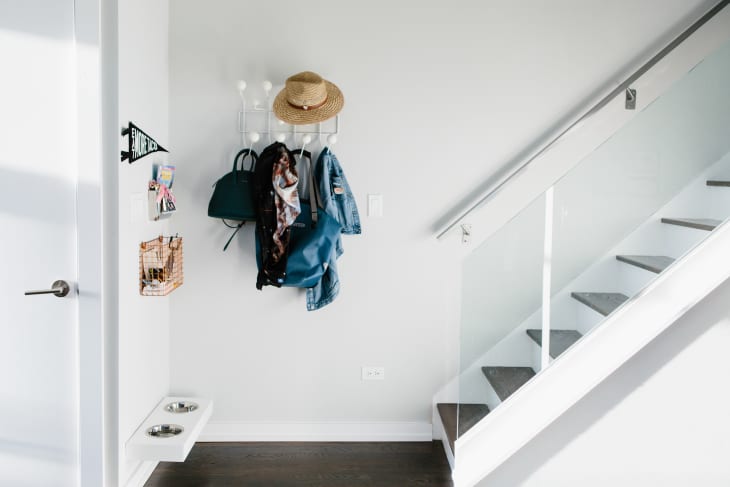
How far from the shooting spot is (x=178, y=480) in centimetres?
257

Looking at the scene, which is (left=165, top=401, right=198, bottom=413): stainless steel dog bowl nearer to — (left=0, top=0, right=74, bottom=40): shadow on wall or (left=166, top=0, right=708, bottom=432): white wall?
(left=166, top=0, right=708, bottom=432): white wall

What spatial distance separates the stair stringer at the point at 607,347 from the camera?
1395 mm

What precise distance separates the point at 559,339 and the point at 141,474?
6.10 ft

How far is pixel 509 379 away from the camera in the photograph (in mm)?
1999

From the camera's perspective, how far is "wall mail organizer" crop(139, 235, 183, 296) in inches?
98.3

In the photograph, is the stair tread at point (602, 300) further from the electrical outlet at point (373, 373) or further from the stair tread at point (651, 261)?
the electrical outlet at point (373, 373)

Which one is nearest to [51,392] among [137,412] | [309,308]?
[137,412]

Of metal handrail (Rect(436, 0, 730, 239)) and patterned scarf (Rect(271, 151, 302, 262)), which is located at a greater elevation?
metal handrail (Rect(436, 0, 730, 239))

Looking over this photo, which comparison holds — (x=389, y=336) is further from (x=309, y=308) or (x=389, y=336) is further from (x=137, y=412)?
(x=137, y=412)

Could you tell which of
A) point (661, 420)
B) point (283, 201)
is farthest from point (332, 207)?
point (661, 420)

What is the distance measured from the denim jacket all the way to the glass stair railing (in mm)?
895

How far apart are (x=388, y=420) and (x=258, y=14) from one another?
7.08 feet

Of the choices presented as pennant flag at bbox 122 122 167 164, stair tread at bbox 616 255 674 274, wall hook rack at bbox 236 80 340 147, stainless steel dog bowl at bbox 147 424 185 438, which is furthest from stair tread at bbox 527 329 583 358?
pennant flag at bbox 122 122 167 164

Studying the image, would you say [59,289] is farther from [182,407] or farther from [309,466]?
[309,466]
